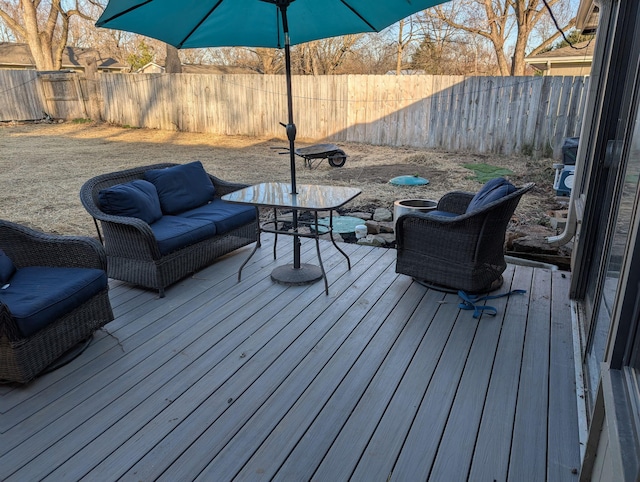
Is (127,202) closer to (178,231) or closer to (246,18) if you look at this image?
(178,231)

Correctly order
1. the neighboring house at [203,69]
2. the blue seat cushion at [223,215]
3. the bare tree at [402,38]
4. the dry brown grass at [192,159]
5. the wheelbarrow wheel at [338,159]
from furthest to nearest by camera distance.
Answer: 1. the neighboring house at [203,69]
2. the bare tree at [402,38]
3. the wheelbarrow wheel at [338,159]
4. the dry brown grass at [192,159]
5. the blue seat cushion at [223,215]

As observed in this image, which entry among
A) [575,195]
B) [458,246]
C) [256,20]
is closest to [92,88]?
[256,20]

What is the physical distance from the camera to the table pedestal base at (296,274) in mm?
3207

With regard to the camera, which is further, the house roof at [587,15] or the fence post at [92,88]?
the fence post at [92,88]

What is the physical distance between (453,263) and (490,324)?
0.48m

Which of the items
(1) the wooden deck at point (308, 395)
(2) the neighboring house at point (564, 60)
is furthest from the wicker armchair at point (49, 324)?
(2) the neighboring house at point (564, 60)

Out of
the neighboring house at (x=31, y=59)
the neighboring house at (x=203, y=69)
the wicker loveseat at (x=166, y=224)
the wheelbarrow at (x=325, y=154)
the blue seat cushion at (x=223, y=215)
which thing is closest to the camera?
the wicker loveseat at (x=166, y=224)

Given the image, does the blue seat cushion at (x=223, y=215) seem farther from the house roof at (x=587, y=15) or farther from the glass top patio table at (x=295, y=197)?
the house roof at (x=587, y=15)

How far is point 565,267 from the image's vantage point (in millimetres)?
3582

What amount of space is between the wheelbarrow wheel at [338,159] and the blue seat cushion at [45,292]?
578 cm

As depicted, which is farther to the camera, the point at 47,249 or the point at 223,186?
the point at 223,186

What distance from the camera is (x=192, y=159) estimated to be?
8.75m

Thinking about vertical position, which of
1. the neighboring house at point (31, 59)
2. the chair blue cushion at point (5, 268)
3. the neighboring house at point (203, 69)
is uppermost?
the neighboring house at point (31, 59)

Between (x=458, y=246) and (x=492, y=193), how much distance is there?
0.42 metres
